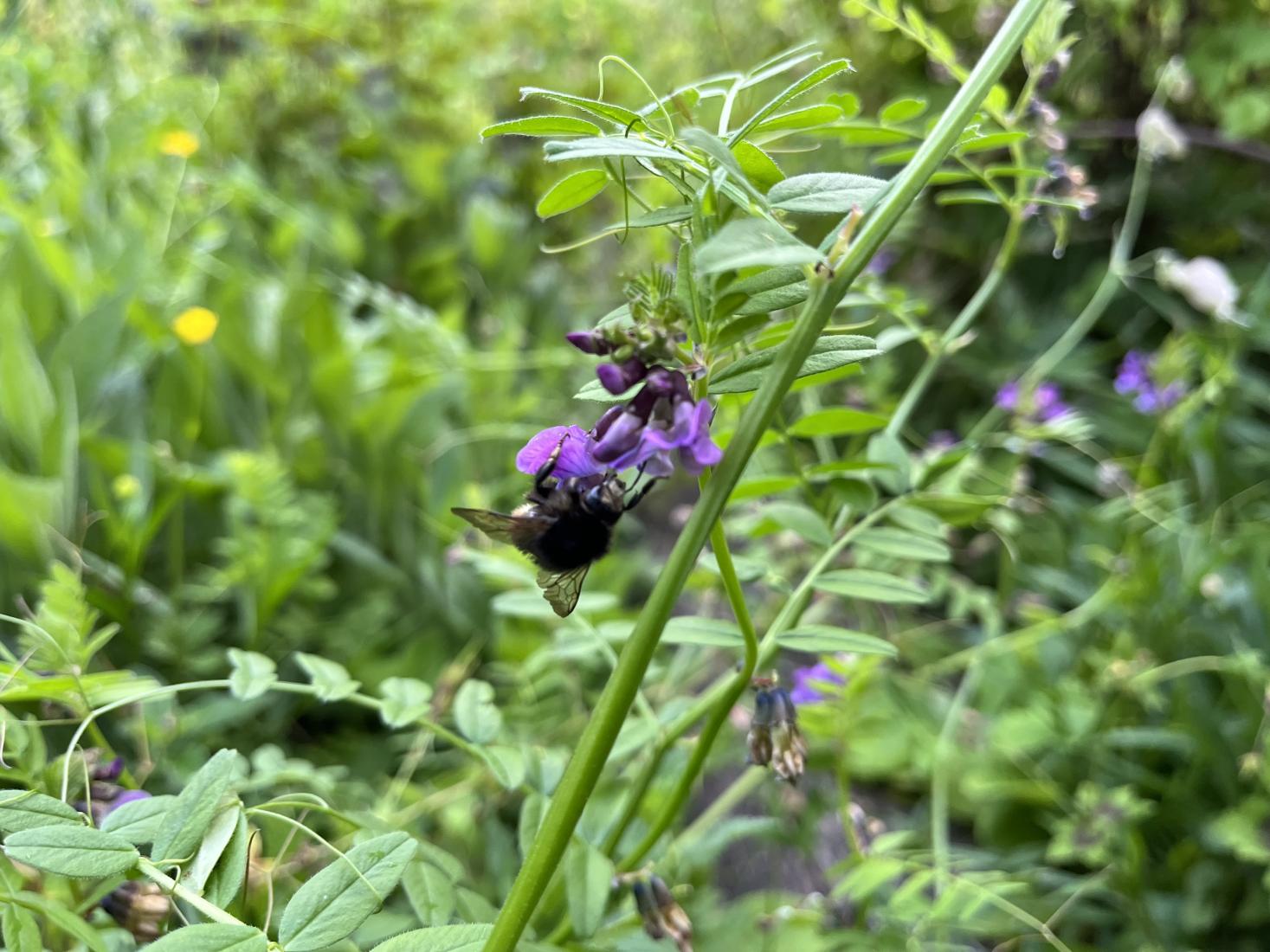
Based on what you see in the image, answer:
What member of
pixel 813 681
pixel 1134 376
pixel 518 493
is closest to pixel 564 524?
pixel 813 681

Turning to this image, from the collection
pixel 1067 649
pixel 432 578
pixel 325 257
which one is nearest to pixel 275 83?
pixel 325 257

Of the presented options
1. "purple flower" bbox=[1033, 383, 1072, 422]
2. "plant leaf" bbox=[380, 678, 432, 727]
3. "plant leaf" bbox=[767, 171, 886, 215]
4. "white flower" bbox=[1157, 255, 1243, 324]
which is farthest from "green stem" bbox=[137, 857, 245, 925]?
"white flower" bbox=[1157, 255, 1243, 324]

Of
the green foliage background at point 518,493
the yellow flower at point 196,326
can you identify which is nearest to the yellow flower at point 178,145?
the green foliage background at point 518,493

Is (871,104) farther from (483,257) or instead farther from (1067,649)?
(1067,649)

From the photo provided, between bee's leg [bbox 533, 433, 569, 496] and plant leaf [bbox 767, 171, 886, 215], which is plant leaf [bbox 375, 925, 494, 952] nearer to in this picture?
bee's leg [bbox 533, 433, 569, 496]

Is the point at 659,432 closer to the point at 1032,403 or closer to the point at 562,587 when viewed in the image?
the point at 562,587

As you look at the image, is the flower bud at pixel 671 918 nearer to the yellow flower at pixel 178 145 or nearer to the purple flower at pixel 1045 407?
the purple flower at pixel 1045 407
